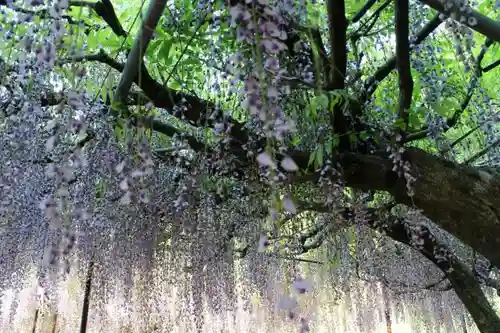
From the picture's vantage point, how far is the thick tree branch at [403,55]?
1.65 metres

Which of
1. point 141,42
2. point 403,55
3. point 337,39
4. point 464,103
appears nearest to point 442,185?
point 464,103

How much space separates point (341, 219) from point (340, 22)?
114 cm

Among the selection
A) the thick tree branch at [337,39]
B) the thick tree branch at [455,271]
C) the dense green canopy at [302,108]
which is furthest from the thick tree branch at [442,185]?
the thick tree branch at [455,271]

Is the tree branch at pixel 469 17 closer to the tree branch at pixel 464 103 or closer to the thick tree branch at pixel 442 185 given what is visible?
the tree branch at pixel 464 103

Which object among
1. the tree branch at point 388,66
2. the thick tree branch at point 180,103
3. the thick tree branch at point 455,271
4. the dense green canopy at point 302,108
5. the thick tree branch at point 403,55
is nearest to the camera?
the dense green canopy at point 302,108

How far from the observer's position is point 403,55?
176cm

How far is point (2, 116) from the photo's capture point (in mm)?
1950

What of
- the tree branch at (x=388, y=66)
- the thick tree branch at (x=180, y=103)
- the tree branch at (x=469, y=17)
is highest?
the tree branch at (x=388, y=66)

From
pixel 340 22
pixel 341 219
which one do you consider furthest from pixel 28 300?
pixel 340 22

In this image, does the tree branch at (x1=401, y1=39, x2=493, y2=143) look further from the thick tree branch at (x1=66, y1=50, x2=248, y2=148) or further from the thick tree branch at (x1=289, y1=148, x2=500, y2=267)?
the thick tree branch at (x1=66, y1=50, x2=248, y2=148)

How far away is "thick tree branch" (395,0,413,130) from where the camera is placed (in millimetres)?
1650

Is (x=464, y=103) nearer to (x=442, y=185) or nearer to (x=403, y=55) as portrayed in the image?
(x=442, y=185)

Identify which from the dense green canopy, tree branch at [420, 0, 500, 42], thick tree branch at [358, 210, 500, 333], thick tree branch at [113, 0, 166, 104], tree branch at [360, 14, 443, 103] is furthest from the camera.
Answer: thick tree branch at [358, 210, 500, 333]

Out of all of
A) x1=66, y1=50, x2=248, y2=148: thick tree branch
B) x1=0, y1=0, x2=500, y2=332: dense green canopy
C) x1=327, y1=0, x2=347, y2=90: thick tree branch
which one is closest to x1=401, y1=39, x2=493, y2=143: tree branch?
x1=0, y1=0, x2=500, y2=332: dense green canopy
